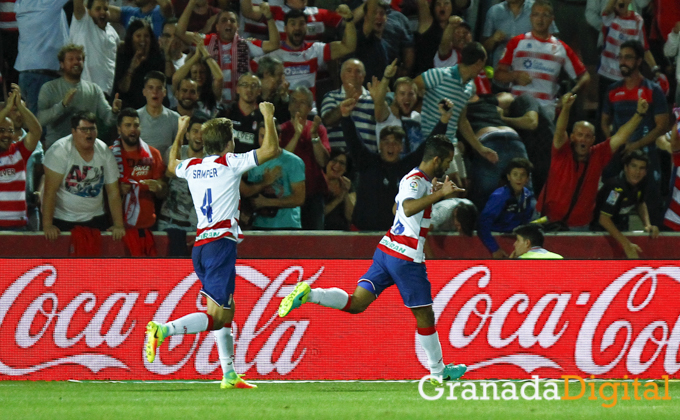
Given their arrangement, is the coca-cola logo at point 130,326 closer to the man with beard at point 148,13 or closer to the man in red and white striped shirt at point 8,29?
the man in red and white striped shirt at point 8,29

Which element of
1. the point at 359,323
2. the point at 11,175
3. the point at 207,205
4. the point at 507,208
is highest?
the point at 207,205

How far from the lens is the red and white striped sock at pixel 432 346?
7.37 m

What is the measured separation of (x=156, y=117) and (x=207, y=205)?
315 cm

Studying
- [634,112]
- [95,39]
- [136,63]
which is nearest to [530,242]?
[634,112]

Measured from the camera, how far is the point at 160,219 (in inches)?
380

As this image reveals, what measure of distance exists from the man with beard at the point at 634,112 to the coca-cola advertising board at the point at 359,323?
225 cm

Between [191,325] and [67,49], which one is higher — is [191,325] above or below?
below

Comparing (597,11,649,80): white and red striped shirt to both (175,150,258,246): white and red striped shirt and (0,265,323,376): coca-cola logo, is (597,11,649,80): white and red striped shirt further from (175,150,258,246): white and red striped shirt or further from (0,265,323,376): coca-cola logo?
(175,150,258,246): white and red striped shirt

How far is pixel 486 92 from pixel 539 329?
3.69 m

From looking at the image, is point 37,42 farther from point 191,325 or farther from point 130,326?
point 191,325

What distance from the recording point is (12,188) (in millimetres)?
9320

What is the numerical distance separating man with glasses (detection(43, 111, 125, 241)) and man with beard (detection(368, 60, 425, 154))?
2.87 m

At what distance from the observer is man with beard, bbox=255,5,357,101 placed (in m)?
10.9

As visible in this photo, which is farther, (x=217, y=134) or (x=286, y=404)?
(x=217, y=134)
